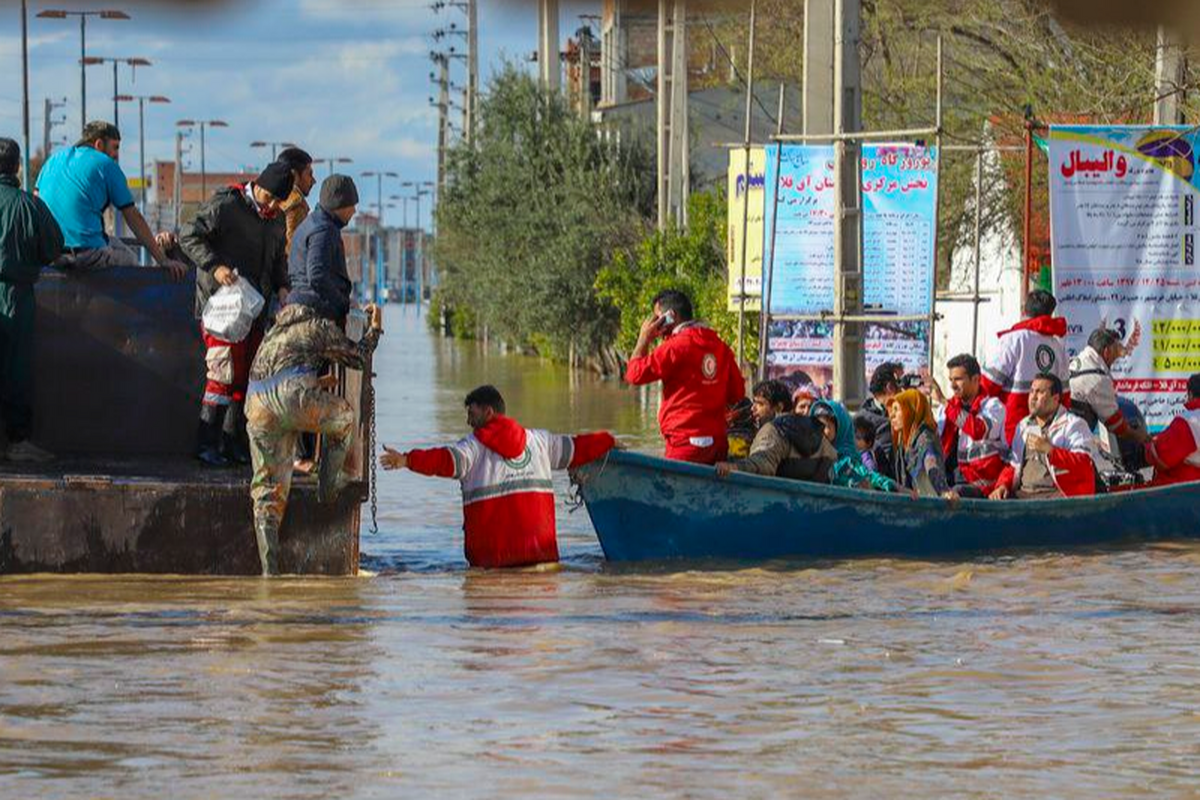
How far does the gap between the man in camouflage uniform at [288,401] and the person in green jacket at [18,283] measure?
5.00 ft

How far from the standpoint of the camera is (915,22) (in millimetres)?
30078

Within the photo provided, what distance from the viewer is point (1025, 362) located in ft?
43.4

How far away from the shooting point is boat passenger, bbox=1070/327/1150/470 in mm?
13281

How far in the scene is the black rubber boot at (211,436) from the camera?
1143cm

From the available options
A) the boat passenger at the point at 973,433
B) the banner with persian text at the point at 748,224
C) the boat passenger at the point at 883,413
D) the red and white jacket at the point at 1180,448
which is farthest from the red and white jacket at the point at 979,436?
the banner with persian text at the point at 748,224

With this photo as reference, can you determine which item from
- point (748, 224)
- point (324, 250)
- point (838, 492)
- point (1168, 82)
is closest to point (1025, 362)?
point (838, 492)

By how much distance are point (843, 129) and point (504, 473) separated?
5728 mm

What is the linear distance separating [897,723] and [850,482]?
226 inches

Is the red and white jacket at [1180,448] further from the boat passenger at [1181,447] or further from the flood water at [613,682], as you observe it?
the flood water at [613,682]

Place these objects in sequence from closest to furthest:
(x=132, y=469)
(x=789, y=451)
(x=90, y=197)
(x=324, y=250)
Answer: (x=324, y=250) < (x=90, y=197) < (x=132, y=469) < (x=789, y=451)

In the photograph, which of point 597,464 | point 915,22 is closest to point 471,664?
point 597,464

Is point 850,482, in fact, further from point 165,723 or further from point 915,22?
point 915,22

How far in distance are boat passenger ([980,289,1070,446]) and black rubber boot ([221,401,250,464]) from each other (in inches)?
201

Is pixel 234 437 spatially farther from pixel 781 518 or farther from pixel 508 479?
pixel 781 518
